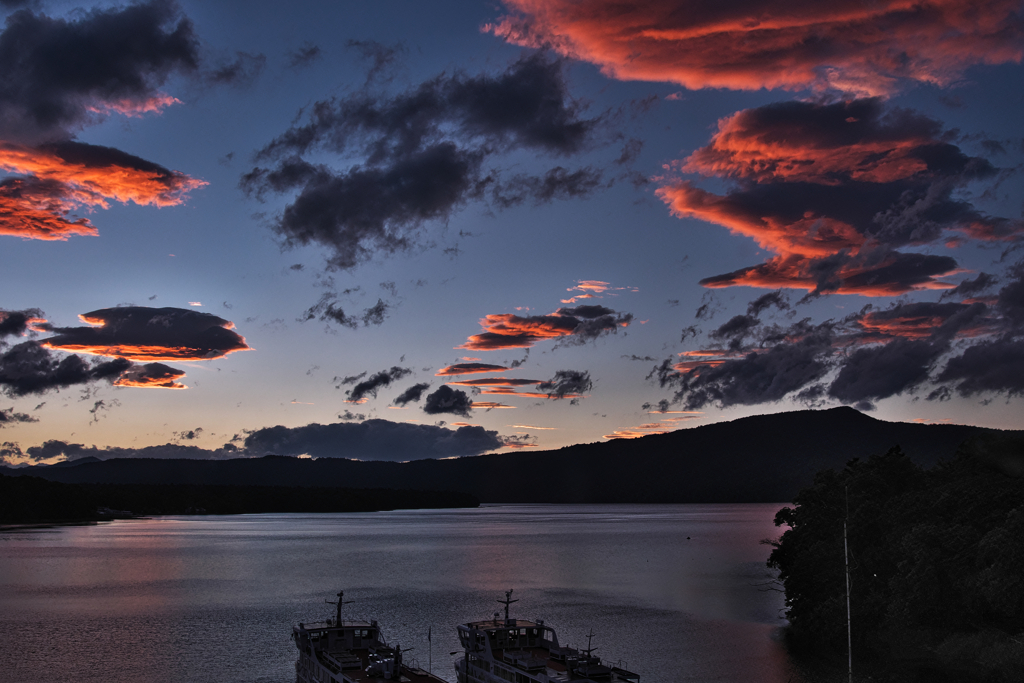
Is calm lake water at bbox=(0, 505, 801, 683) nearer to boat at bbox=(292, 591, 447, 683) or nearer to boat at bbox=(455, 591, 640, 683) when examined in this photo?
boat at bbox=(292, 591, 447, 683)

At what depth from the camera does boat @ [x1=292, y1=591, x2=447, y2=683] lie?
6544 cm

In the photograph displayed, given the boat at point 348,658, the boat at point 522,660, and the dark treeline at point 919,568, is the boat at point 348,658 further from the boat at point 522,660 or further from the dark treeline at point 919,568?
the dark treeline at point 919,568

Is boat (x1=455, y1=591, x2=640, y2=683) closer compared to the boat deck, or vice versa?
the boat deck

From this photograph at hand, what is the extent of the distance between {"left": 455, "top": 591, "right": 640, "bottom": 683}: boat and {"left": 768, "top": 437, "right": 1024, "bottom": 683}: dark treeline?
96.8 ft

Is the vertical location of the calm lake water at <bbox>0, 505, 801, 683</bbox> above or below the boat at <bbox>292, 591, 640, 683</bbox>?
below

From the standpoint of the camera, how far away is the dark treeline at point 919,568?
6850 centimetres

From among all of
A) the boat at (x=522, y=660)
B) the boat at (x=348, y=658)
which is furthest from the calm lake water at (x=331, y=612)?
the boat at (x=522, y=660)

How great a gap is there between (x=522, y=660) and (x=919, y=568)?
1531 inches

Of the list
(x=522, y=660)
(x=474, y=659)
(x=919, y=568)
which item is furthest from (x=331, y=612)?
(x=919, y=568)

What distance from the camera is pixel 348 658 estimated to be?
233 feet

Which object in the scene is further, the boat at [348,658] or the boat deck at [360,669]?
the boat at [348,658]

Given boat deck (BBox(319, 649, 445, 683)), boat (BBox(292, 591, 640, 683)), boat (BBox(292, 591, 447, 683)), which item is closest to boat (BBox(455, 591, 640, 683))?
boat (BBox(292, 591, 640, 683))

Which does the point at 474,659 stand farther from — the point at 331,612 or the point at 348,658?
the point at 331,612

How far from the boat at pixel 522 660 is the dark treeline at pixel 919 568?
2950cm
